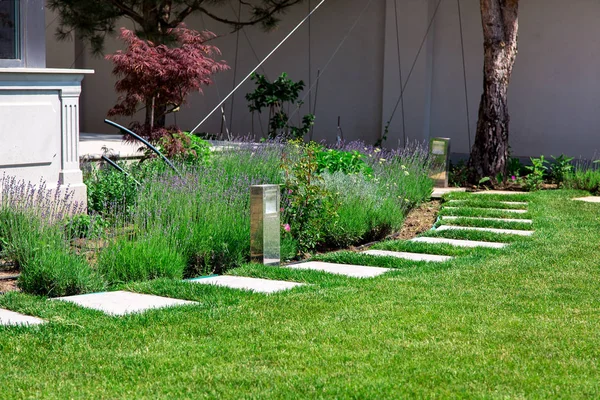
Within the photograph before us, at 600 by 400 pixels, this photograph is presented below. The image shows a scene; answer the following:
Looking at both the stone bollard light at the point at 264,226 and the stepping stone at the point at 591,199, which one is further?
the stepping stone at the point at 591,199

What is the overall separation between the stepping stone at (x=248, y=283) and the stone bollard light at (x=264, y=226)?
0.44 m

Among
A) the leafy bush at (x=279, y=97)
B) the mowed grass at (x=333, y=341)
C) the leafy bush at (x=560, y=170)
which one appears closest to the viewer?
the mowed grass at (x=333, y=341)

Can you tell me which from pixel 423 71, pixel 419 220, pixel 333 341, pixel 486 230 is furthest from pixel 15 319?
pixel 423 71

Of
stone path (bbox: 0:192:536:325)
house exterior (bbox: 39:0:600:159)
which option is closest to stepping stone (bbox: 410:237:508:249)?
stone path (bbox: 0:192:536:325)

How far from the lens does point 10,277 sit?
18.4 feet

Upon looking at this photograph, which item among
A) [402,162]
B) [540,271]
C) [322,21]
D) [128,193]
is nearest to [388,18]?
[322,21]

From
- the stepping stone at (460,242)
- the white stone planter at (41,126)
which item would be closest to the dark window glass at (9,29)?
the white stone planter at (41,126)

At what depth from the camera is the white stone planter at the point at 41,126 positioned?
691 centimetres

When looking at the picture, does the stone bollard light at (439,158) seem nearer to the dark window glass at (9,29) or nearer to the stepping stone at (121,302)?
the dark window glass at (9,29)

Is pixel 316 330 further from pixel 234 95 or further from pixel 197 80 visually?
pixel 234 95

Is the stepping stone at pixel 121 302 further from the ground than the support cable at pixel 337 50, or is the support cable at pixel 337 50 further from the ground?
the support cable at pixel 337 50

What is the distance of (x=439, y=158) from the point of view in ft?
36.6

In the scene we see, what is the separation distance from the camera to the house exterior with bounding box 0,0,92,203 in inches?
273

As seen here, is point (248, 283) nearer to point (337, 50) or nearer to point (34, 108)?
point (34, 108)
